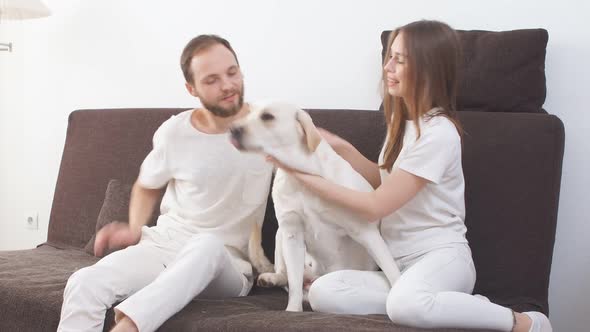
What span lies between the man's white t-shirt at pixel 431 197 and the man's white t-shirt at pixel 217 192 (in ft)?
1.33

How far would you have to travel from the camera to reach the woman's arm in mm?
2166

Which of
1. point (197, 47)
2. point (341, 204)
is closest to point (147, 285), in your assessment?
point (341, 204)

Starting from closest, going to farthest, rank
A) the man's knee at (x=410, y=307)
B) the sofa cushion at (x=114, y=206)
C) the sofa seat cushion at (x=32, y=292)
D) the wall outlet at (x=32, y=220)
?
the man's knee at (x=410, y=307) < the sofa seat cushion at (x=32, y=292) < the sofa cushion at (x=114, y=206) < the wall outlet at (x=32, y=220)

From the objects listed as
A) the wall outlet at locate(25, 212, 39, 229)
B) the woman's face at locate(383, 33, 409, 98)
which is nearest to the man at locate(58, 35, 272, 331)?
the woman's face at locate(383, 33, 409, 98)

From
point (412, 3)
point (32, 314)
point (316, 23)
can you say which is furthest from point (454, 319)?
point (316, 23)

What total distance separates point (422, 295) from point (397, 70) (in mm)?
593

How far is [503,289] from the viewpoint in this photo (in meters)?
2.18

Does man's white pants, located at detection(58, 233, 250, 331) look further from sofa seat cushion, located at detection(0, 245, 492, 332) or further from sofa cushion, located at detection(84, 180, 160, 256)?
sofa cushion, located at detection(84, 180, 160, 256)

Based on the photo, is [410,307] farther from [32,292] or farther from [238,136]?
→ [32,292]

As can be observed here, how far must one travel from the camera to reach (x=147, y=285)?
1.93 meters

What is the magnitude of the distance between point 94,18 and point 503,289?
2140mm

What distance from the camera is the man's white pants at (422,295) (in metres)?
1.72

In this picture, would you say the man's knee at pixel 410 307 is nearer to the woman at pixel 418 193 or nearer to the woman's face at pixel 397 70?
the woman at pixel 418 193

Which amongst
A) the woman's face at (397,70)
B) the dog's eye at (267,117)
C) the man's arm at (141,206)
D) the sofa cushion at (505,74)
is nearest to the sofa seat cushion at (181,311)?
the man's arm at (141,206)
